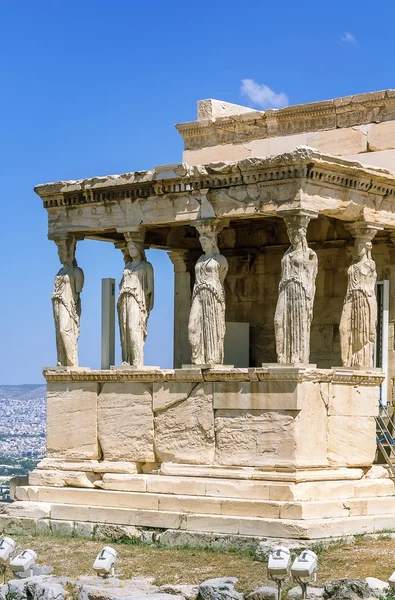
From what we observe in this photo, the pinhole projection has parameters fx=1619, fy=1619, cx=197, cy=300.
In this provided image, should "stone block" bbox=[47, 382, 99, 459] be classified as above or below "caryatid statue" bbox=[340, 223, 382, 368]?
below

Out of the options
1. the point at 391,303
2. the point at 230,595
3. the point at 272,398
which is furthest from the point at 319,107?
the point at 230,595

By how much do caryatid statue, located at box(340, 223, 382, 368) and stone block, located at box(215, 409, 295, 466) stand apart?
1.67 meters

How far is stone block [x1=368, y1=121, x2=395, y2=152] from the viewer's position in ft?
68.3

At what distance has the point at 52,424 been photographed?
20953 millimetres

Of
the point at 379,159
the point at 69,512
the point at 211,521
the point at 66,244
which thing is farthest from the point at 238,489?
the point at 379,159

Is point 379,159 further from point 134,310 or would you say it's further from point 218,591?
point 218,591

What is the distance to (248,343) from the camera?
22.0m

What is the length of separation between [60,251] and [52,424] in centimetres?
225

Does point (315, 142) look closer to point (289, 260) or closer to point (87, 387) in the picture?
point (289, 260)

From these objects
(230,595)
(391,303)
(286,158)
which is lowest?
(230,595)

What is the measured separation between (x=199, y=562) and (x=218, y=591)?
2.02m

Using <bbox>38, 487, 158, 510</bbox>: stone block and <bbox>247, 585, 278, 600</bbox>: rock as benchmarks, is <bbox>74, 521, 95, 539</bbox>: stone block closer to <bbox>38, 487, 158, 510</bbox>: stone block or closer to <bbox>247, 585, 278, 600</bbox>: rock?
<bbox>38, 487, 158, 510</bbox>: stone block

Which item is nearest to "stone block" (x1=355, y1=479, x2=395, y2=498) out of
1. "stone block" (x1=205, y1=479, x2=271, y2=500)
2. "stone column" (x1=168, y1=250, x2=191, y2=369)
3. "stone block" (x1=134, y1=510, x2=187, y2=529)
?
"stone block" (x1=205, y1=479, x2=271, y2=500)

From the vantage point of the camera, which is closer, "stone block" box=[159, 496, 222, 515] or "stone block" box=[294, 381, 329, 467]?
"stone block" box=[294, 381, 329, 467]
